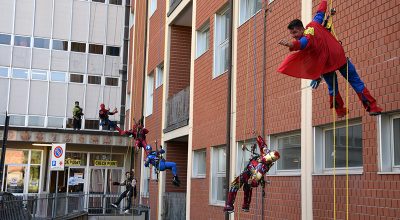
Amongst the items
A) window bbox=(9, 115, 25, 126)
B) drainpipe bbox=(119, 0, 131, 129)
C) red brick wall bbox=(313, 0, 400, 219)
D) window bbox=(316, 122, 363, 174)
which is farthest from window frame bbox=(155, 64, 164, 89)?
red brick wall bbox=(313, 0, 400, 219)

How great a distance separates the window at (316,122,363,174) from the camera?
932cm

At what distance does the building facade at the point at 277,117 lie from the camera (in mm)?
8508

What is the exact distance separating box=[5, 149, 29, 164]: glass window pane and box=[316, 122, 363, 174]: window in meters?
29.0

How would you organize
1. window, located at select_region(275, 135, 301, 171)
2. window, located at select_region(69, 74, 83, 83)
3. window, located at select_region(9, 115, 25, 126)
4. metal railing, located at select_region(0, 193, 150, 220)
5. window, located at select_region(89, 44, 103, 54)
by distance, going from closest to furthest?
window, located at select_region(275, 135, 301, 171), metal railing, located at select_region(0, 193, 150, 220), window, located at select_region(9, 115, 25, 126), window, located at select_region(69, 74, 83, 83), window, located at select_region(89, 44, 103, 54)

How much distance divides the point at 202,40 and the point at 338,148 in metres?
10.2

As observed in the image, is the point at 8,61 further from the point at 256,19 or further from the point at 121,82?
the point at 256,19

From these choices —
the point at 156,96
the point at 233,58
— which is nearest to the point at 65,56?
the point at 156,96

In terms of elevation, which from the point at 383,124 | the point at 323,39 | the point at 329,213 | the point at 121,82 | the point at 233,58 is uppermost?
the point at 121,82

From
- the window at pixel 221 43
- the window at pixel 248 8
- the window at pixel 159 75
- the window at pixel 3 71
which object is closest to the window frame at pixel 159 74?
the window at pixel 159 75

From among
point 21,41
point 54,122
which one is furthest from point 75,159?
point 21,41

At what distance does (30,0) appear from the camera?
119 feet

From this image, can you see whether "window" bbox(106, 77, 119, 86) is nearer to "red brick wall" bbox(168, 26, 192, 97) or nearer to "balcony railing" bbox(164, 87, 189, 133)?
"red brick wall" bbox(168, 26, 192, 97)

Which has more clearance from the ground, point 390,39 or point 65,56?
point 65,56

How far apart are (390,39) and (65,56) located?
31249 mm
